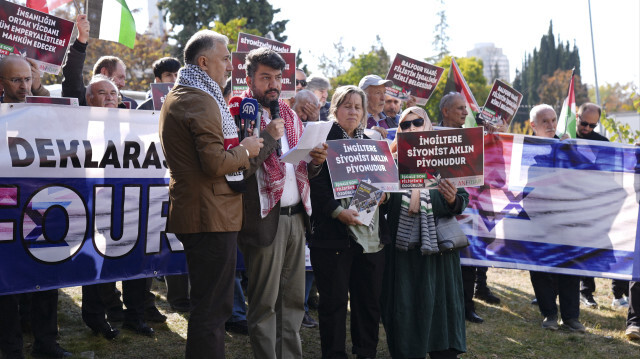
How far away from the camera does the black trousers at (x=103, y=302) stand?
5438 mm

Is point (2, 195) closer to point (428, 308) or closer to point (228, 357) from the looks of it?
point (228, 357)

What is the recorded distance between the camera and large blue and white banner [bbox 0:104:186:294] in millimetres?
4801

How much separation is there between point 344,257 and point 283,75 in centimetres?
188

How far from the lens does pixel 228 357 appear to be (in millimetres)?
5262

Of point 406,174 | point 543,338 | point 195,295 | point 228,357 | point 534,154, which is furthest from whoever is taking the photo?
point 534,154

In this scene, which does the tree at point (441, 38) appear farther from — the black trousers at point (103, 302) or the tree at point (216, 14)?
the black trousers at point (103, 302)

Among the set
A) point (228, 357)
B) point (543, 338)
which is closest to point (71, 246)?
point (228, 357)

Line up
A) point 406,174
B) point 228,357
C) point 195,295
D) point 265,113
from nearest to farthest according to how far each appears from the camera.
Answer: point 195,295 < point 265,113 < point 406,174 < point 228,357

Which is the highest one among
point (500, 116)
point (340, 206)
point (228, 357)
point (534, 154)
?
point (500, 116)

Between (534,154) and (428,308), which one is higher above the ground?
(534,154)

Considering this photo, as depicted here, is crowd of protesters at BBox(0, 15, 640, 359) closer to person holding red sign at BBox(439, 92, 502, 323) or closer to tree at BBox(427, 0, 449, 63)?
person holding red sign at BBox(439, 92, 502, 323)

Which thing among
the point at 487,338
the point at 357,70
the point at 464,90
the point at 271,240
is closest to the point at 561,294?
the point at 487,338

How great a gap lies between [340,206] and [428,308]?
1033 mm

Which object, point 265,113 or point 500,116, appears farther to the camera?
point 500,116
